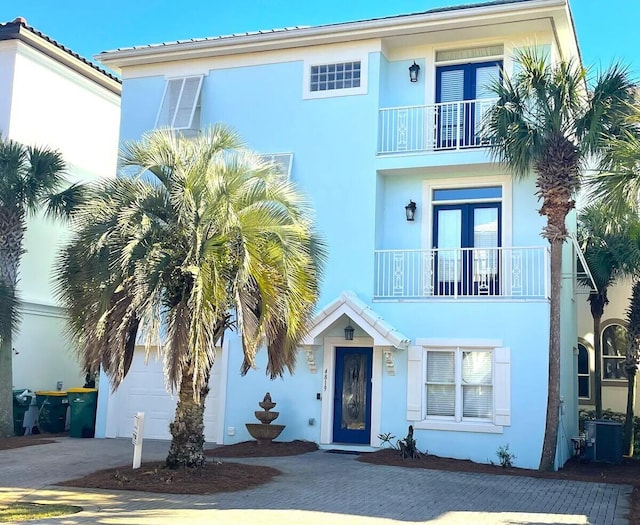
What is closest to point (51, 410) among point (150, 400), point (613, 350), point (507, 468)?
point (150, 400)

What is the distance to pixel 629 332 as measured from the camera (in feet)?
57.3

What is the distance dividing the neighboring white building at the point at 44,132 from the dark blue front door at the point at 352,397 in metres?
8.47

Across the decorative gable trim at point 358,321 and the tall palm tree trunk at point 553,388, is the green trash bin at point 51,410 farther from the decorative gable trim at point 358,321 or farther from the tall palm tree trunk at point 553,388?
the tall palm tree trunk at point 553,388

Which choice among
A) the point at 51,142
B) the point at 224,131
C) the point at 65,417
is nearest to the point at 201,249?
the point at 224,131

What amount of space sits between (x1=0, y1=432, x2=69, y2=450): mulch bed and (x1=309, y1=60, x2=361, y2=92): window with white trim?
391 inches

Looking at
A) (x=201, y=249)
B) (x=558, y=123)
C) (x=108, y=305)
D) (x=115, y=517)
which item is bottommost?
(x=115, y=517)

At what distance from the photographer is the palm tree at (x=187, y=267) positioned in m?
10.6

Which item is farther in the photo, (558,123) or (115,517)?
(558,123)

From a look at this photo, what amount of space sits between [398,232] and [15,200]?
8.79 metres

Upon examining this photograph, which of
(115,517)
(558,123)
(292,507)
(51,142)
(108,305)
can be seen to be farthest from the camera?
(51,142)

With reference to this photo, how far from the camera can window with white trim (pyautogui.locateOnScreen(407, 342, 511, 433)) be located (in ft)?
48.7

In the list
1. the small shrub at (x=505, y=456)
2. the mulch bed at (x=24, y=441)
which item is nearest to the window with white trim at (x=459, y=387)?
the small shrub at (x=505, y=456)

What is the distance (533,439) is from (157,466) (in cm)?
713

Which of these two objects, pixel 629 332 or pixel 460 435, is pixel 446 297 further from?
pixel 629 332
